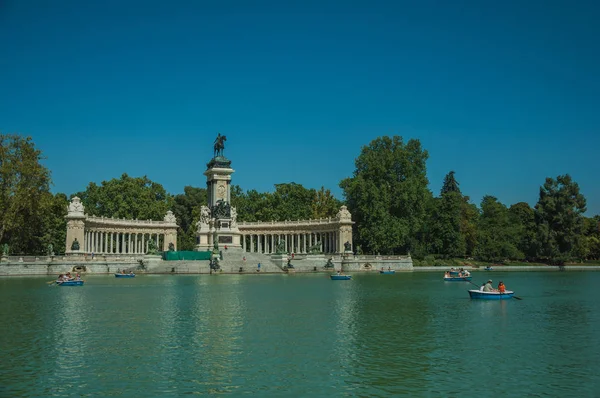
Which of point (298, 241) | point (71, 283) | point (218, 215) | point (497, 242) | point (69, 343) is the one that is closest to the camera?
point (69, 343)

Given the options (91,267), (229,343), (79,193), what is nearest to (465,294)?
(229,343)

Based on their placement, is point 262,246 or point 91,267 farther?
point 262,246

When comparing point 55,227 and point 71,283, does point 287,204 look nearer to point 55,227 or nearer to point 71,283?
point 55,227

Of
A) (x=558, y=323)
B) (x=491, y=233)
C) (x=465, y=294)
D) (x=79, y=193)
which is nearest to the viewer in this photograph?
(x=558, y=323)

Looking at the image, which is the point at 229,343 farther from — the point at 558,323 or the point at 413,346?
the point at 558,323

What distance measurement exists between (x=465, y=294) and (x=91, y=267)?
141ft

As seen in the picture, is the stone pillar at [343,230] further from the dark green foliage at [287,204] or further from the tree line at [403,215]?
the dark green foliage at [287,204]

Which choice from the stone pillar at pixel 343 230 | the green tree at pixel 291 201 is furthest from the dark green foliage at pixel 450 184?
the stone pillar at pixel 343 230

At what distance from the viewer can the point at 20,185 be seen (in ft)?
218

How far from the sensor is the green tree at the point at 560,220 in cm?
8044

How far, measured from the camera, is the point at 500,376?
612 inches

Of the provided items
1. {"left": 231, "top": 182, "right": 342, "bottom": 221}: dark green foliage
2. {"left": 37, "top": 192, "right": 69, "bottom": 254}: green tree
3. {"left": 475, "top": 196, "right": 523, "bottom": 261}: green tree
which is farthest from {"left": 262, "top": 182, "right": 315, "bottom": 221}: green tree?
{"left": 37, "top": 192, "right": 69, "bottom": 254}: green tree

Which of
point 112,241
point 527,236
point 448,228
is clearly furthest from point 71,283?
point 527,236

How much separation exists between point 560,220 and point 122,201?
62487 mm
